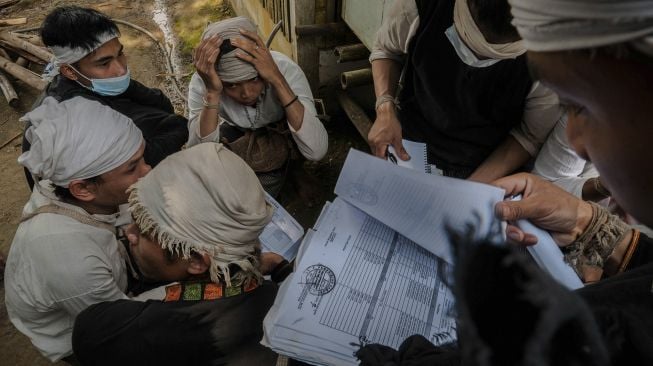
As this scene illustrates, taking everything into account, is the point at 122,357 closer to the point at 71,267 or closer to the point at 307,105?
the point at 71,267

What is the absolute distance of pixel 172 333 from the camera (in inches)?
45.9

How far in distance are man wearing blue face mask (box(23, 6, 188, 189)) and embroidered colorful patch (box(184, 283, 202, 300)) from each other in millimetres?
1167

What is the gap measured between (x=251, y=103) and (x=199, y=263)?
4.35 ft

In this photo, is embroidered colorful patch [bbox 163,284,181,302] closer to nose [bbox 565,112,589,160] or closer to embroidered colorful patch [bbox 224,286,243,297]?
embroidered colorful patch [bbox 224,286,243,297]

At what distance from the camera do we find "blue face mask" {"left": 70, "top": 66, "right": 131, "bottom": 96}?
7.66 ft

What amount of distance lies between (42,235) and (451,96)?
1.74 metres

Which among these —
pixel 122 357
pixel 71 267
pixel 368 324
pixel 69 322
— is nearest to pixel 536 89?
pixel 368 324

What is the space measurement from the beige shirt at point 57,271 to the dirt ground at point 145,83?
115 cm

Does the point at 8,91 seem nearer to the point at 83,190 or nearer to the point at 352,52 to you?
the point at 83,190

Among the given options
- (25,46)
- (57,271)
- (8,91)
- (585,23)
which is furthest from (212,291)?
(25,46)

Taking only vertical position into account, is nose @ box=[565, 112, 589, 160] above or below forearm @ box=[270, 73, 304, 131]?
above

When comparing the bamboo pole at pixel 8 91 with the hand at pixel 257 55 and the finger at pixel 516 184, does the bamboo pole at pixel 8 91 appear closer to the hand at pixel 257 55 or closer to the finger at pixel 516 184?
the hand at pixel 257 55

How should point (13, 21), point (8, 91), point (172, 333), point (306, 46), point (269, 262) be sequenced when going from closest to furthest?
point (172, 333) → point (269, 262) → point (306, 46) → point (8, 91) → point (13, 21)

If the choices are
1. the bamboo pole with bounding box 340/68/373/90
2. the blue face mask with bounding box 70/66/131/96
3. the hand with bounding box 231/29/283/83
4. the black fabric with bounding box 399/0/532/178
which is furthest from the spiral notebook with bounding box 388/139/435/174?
the blue face mask with bounding box 70/66/131/96
